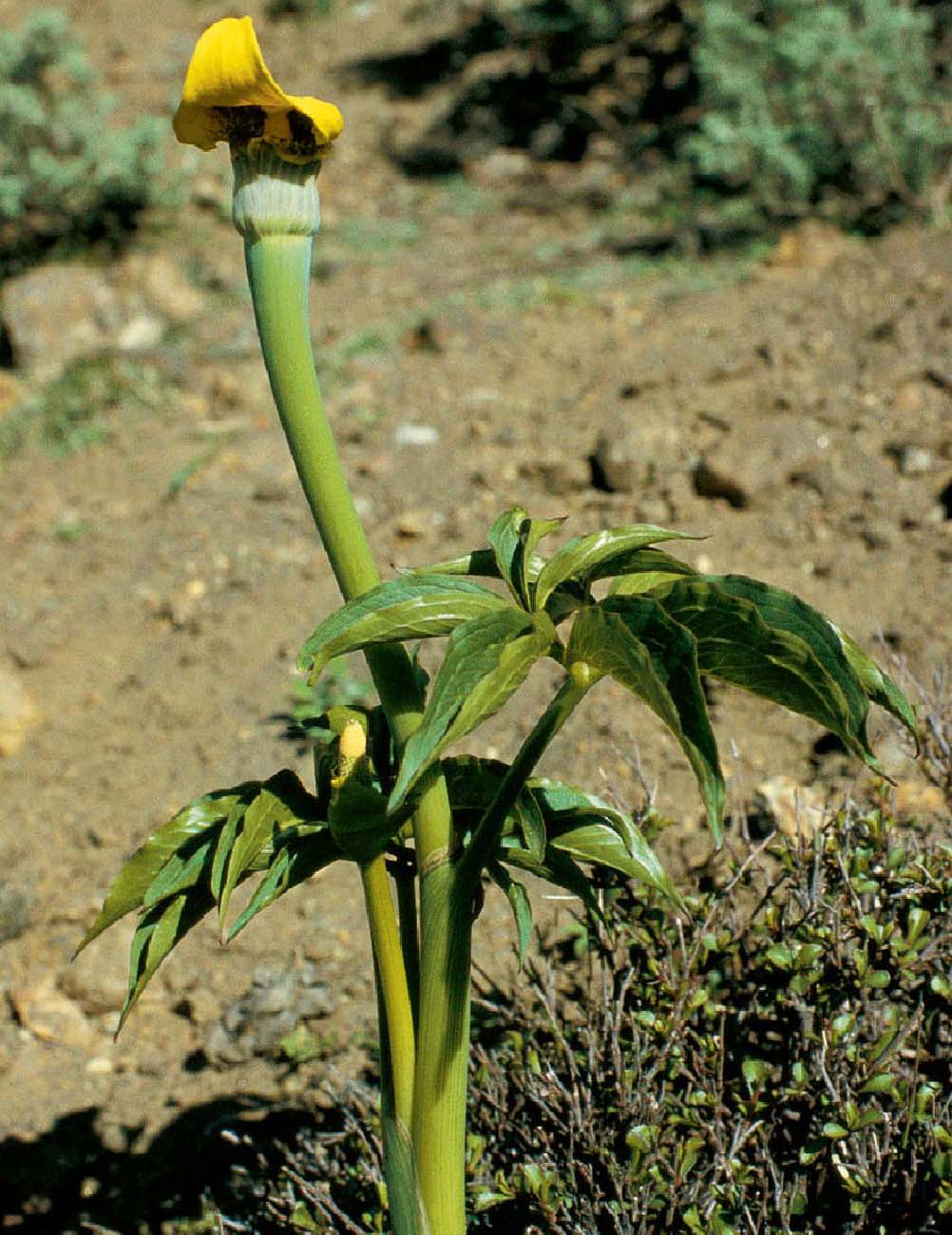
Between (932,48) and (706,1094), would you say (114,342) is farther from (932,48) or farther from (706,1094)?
(706,1094)

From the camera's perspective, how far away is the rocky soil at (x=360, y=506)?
233cm

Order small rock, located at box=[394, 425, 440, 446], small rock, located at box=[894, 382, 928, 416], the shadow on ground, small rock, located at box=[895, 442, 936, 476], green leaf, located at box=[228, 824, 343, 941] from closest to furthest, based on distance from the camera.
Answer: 1. green leaf, located at box=[228, 824, 343, 941]
2. the shadow on ground
3. small rock, located at box=[895, 442, 936, 476]
4. small rock, located at box=[894, 382, 928, 416]
5. small rock, located at box=[394, 425, 440, 446]

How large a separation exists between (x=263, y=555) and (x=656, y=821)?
1920 mm

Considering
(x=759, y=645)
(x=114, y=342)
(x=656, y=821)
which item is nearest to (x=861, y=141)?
(x=114, y=342)

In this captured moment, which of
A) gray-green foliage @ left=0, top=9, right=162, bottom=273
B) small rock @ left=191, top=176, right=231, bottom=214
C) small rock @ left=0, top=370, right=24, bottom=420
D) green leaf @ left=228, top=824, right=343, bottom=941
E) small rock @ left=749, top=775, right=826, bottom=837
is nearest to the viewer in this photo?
green leaf @ left=228, top=824, right=343, bottom=941

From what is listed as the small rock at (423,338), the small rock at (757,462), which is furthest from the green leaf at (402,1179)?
the small rock at (423,338)

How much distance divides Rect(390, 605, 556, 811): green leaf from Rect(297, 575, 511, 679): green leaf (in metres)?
0.05

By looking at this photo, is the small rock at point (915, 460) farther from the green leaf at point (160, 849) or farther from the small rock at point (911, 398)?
the green leaf at point (160, 849)

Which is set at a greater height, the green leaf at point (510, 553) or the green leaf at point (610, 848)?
the green leaf at point (510, 553)

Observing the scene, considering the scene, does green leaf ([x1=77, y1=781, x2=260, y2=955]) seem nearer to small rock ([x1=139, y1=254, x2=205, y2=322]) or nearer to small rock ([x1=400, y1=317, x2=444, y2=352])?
small rock ([x1=400, y1=317, x2=444, y2=352])

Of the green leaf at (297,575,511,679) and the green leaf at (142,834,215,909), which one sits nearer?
the green leaf at (297,575,511,679)

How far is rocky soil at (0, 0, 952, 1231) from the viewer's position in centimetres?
233

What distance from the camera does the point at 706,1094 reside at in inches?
59.7

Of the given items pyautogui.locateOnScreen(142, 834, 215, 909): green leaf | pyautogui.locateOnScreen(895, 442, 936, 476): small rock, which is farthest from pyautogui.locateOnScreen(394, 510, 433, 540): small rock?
pyautogui.locateOnScreen(142, 834, 215, 909): green leaf
